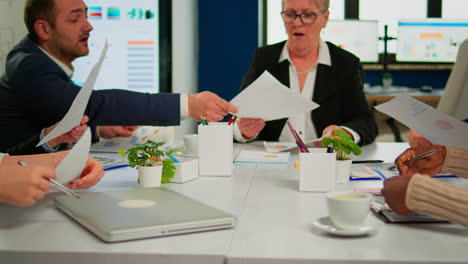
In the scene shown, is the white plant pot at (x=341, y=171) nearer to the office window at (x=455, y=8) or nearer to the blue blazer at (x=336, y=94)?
the blue blazer at (x=336, y=94)

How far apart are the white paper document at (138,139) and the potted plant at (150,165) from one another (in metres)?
0.70

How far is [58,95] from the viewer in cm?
185

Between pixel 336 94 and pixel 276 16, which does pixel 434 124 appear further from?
pixel 276 16

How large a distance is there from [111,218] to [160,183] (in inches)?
15.6

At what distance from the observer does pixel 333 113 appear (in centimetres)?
248

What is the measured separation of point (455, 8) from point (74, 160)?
213 inches

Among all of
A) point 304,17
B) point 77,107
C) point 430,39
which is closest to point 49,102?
point 77,107

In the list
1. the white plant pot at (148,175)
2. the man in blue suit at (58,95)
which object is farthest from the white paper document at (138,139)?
the white plant pot at (148,175)

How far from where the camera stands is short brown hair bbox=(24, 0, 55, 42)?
6.76 feet

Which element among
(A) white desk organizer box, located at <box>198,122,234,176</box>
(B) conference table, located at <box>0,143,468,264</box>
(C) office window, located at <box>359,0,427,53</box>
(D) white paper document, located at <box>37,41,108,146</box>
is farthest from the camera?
(C) office window, located at <box>359,0,427,53</box>

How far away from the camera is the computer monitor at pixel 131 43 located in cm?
243

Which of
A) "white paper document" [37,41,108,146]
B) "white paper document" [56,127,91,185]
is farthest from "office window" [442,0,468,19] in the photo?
"white paper document" [56,127,91,185]

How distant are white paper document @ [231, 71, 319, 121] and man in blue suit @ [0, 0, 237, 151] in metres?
0.05

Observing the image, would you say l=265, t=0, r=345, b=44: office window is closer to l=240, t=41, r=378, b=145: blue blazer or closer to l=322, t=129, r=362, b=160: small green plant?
l=240, t=41, r=378, b=145: blue blazer
